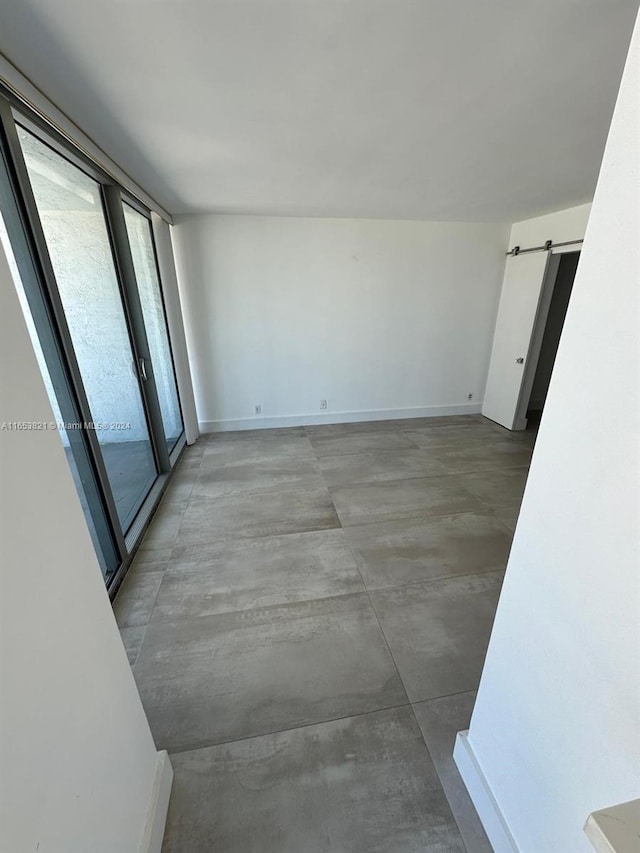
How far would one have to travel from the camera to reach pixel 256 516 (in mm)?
2756

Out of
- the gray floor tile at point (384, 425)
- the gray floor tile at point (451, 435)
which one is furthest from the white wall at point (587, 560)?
the gray floor tile at point (384, 425)

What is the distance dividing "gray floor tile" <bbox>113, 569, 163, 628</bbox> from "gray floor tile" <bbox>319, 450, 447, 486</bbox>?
165 centimetres

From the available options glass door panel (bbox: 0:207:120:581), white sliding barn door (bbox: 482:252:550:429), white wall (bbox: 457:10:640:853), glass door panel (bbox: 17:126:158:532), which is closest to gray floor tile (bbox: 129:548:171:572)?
glass door panel (bbox: 0:207:120:581)

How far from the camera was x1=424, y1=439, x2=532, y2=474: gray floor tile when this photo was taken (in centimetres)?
357

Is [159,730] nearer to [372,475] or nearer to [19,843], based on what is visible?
[19,843]

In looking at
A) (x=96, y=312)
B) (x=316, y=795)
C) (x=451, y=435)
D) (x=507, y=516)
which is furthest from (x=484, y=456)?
(x=96, y=312)

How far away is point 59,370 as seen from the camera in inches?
65.8

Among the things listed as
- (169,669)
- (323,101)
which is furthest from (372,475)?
(323,101)

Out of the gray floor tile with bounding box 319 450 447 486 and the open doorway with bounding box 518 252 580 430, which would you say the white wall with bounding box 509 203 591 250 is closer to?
the open doorway with bounding box 518 252 580 430

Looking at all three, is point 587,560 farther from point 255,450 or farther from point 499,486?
point 255,450

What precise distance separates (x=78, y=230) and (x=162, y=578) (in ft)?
7.26

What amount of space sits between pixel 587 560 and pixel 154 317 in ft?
12.2

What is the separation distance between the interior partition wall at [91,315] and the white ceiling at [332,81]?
288mm

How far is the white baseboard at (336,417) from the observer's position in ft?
14.7
